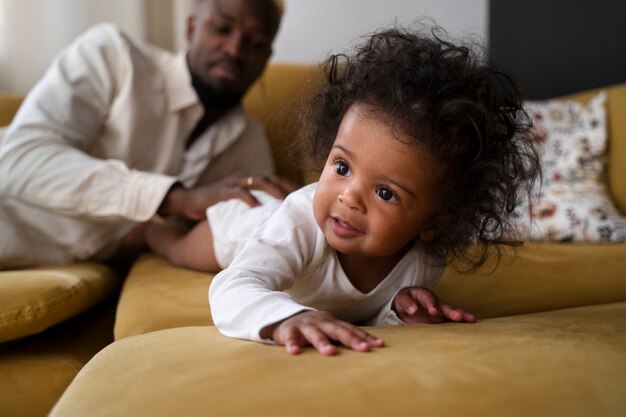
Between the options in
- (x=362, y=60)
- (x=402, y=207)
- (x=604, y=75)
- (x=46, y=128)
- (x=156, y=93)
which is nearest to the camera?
(x=402, y=207)

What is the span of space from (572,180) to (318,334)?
160 centimetres

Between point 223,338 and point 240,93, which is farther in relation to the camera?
point 240,93

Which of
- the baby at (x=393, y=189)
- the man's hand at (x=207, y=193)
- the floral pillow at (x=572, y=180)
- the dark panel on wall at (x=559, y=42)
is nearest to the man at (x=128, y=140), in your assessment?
the man's hand at (x=207, y=193)

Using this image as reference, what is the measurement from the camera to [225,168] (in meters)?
2.03

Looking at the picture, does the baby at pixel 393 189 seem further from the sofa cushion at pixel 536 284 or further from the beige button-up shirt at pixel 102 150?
the beige button-up shirt at pixel 102 150

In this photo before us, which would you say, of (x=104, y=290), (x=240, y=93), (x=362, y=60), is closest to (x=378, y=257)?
(x=362, y=60)

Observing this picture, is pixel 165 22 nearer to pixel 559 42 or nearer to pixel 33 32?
pixel 33 32

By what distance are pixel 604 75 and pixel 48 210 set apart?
2211 mm

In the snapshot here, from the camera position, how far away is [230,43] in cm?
185

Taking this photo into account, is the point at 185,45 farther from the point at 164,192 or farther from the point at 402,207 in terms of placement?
the point at 402,207

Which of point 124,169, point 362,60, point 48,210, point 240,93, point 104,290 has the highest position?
point 362,60

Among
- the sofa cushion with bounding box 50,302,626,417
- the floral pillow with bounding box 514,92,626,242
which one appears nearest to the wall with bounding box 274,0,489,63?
the floral pillow with bounding box 514,92,626,242

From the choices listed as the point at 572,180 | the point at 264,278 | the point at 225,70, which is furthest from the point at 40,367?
the point at 572,180

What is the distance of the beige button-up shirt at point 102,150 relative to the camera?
149 cm
